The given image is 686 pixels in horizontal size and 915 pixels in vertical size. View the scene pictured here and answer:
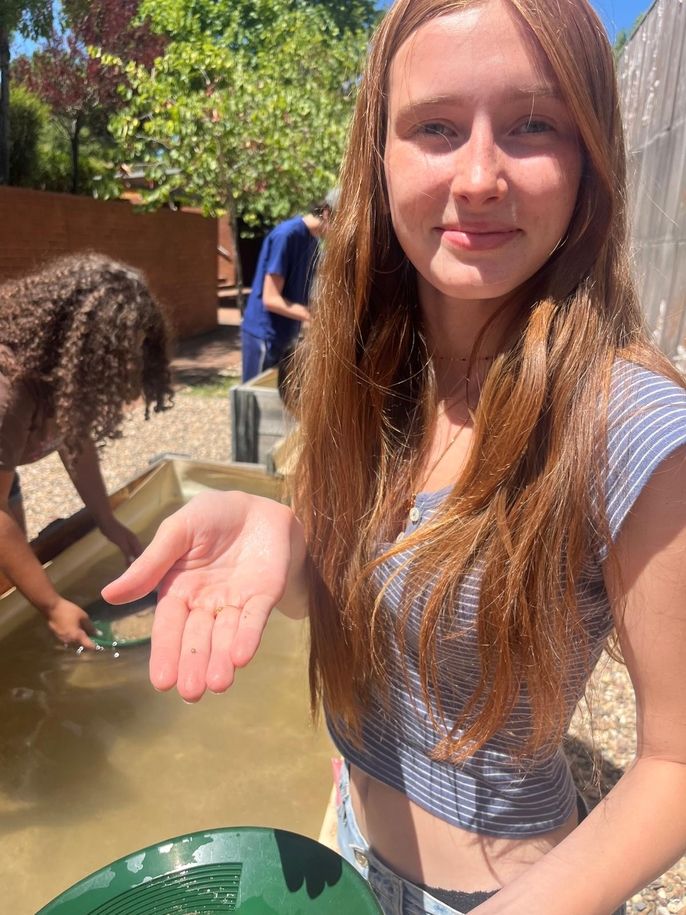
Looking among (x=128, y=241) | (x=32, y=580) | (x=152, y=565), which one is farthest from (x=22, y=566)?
(x=128, y=241)

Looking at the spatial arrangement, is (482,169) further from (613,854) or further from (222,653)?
(613,854)

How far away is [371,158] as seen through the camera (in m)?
1.15

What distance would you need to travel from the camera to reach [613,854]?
0.89 metres

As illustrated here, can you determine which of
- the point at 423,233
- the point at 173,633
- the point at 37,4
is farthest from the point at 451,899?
the point at 37,4

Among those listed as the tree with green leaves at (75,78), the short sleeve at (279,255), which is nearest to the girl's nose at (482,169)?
the short sleeve at (279,255)

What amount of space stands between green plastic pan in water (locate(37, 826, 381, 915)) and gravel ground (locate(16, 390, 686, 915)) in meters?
0.49

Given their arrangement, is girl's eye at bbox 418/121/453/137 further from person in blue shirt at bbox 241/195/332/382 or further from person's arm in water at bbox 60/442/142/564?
person in blue shirt at bbox 241/195/332/382

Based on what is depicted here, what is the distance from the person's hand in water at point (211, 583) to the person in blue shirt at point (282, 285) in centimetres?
349

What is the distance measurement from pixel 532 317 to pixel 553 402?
0.46 ft

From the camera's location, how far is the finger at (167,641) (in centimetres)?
89

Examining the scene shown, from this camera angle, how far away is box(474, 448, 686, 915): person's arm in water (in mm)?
864

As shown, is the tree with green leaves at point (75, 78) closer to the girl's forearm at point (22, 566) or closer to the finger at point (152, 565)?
the girl's forearm at point (22, 566)

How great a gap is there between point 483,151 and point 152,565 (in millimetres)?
729

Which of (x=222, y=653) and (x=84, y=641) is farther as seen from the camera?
(x=84, y=641)
